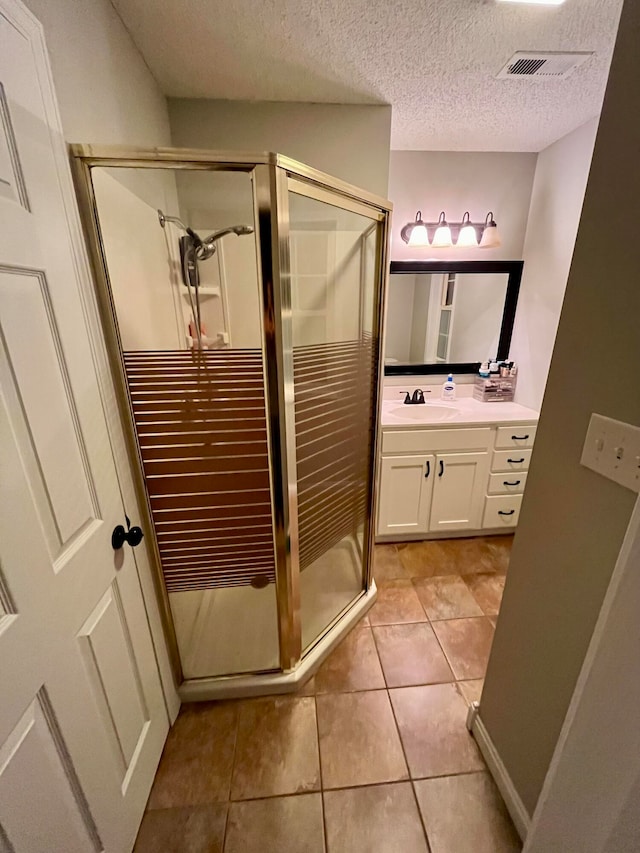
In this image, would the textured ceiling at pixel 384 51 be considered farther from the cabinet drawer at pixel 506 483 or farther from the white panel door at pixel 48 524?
the cabinet drawer at pixel 506 483

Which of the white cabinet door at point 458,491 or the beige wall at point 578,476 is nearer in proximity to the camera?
the beige wall at point 578,476

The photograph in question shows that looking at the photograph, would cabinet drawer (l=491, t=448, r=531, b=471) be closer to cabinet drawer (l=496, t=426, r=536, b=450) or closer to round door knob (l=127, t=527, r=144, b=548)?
cabinet drawer (l=496, t=426, r=536, b=450)

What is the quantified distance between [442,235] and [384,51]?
Answer: 3.68 ft

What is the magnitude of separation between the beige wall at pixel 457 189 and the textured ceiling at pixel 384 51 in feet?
1.27

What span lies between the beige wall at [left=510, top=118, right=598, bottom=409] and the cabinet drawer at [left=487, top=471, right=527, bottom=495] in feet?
1.71

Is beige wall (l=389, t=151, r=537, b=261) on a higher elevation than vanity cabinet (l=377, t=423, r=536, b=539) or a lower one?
higher

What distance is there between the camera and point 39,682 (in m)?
0.67

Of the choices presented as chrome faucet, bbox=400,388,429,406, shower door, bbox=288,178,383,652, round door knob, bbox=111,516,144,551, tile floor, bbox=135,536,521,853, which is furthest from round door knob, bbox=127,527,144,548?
chrome faucet, bbox=400,388,429,406

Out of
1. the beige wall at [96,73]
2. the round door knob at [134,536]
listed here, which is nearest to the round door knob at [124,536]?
the round door knob at [134,536]

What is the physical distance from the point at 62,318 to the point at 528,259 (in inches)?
109

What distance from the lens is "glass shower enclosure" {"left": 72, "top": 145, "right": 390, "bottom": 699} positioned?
974 mm

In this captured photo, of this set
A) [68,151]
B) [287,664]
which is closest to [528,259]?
[68,151]

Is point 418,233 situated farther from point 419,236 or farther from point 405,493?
point 405,493

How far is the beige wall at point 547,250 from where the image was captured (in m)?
1.93
